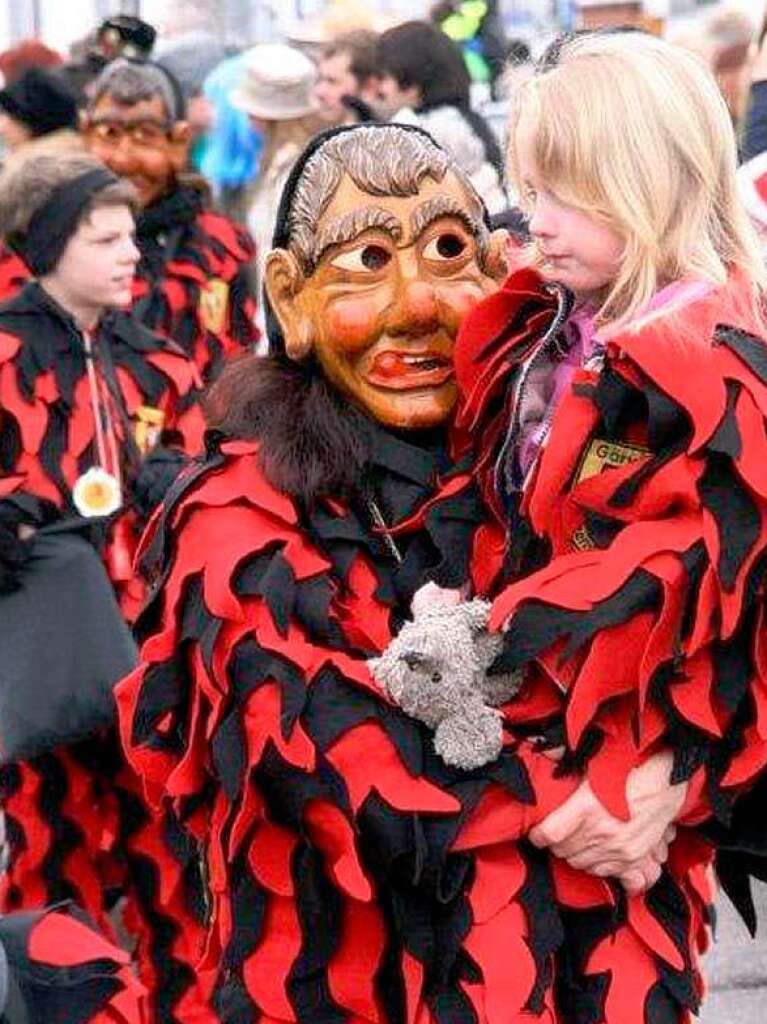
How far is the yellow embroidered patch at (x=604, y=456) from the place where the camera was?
10.7 feet

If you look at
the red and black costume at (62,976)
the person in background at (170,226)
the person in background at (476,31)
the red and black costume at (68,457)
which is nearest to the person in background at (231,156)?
the person in background at (476,31)

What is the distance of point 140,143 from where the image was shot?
7254 millimetres

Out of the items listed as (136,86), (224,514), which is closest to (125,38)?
(136,86)

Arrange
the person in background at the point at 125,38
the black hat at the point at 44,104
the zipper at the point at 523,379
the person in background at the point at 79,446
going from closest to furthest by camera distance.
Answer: the zipper at the point at 523,379 → the person in background at the point at 79,446 → the person in background at the point at 125,38 → the black hat at the point at 44,104

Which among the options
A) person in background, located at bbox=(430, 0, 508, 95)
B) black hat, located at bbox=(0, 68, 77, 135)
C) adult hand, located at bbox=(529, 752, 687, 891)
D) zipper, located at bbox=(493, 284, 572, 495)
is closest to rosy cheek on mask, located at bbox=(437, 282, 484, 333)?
zipper, located at bbox=(493, 284, 572, 495)

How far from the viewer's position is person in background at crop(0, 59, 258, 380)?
7062 millimetres

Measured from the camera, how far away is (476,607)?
10.9ft

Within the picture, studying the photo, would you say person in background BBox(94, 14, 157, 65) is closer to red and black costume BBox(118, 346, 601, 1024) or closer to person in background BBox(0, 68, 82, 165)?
person in background BBox(0, 68, 82, 165)

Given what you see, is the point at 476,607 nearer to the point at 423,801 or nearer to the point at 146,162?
the point at 423,801

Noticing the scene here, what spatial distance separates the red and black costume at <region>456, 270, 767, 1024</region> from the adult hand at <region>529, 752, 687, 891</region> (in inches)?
0.8

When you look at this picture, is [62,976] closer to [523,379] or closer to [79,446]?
[523,379]

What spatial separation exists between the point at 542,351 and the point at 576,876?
698mm

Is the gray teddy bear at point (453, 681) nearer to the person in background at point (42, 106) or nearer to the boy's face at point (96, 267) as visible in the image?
the boy's face at point (96, 267)

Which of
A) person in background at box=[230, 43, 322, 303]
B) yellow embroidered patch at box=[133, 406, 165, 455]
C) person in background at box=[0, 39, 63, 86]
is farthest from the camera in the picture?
person in background at box=[0, 39, 63, 86]
